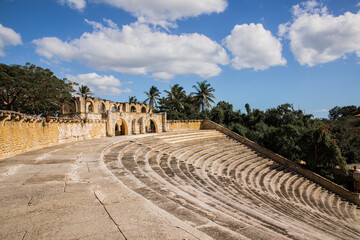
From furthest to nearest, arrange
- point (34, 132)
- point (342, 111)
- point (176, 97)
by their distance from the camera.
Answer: point (342, 111) → point (176, 97) → point (34, 132)

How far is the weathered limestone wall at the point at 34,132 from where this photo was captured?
706cm

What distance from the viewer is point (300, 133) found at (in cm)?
1989

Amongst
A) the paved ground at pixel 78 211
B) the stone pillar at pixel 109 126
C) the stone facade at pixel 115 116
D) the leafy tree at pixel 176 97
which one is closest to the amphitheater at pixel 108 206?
the paved ground at pixel 78 211

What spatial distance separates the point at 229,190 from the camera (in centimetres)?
776

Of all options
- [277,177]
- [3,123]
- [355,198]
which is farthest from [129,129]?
[355,198]

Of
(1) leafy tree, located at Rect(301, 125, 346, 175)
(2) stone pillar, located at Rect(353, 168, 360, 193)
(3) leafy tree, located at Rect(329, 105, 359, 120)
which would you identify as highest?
(3) leafy tree, located at Rect(329, 105, 359, 120)

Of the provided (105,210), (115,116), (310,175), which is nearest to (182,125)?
(115,116)

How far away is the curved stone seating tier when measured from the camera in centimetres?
305

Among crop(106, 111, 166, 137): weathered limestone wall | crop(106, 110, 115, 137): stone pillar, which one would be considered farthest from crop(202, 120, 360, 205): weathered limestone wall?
crop(106, 110, 115, 137): stone pillar

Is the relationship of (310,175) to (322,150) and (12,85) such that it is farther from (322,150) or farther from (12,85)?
(12,85)

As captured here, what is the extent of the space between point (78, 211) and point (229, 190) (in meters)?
6.15

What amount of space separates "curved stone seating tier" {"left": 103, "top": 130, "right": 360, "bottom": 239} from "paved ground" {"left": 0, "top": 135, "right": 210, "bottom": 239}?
37 cm

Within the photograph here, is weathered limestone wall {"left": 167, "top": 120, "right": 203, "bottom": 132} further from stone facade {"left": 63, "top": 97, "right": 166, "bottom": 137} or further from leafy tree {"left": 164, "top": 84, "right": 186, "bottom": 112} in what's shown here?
leafy tree {"left": 164, "top": 84, "right": 186, "bottom": 112}

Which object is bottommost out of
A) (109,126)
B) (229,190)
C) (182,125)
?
(229,190)
